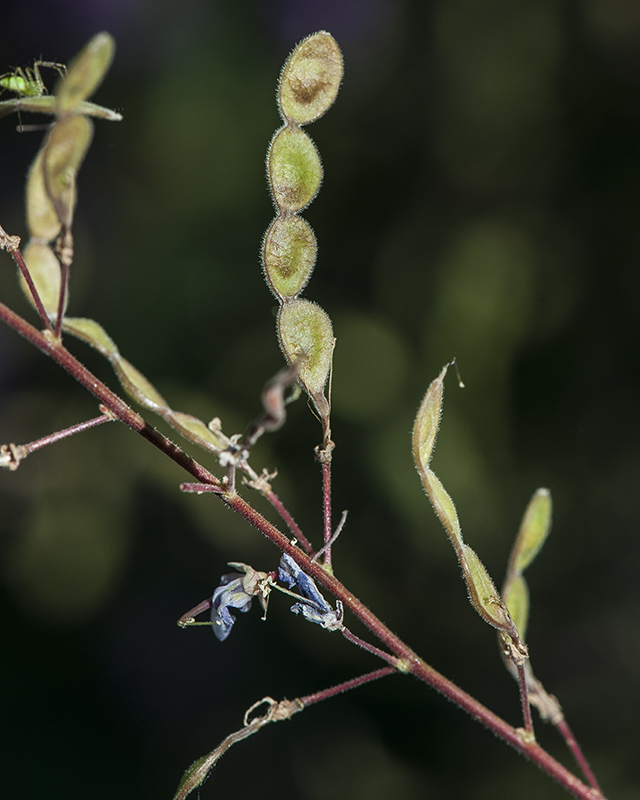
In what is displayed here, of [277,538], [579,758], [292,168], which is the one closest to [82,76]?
[292,168]

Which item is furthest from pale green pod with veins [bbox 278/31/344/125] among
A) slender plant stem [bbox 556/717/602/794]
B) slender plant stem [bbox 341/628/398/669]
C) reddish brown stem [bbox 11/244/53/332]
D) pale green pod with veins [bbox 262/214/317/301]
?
slender plant stem [bbox 556/717/602/794]

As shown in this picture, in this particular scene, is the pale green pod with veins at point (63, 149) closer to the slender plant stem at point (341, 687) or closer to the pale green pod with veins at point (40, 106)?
the pale green pod with veins at point (40, 106)

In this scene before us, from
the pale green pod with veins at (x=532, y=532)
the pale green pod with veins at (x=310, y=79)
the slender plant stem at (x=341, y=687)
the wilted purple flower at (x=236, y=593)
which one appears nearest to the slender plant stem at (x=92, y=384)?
the wilted purple flower at (x=236, y=593)

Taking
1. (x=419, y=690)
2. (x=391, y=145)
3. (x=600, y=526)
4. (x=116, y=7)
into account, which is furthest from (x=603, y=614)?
(x=116, y=7)

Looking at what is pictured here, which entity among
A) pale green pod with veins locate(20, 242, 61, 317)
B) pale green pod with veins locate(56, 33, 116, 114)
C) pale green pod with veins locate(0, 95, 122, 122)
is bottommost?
pale green pod with veins locate(20, 242, 61, 317)

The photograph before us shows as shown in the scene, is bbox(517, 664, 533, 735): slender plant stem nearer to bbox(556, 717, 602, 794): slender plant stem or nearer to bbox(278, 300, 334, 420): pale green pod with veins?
bbox(556, 717, 602, 794): slender plant stem

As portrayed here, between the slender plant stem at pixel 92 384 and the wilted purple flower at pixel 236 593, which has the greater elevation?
the slender plant stem at pixel 92 384
